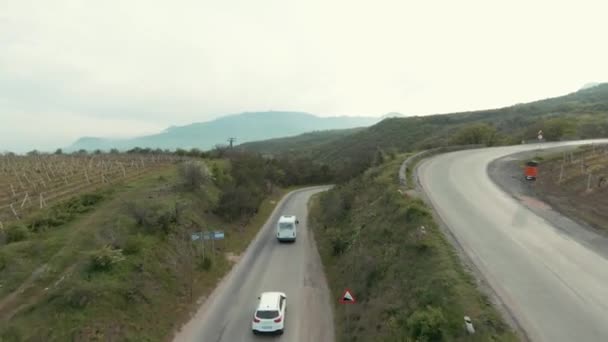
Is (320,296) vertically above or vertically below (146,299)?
below

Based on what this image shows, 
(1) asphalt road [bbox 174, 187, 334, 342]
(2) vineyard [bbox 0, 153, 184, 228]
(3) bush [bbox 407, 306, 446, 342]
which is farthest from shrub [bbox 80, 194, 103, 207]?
(3) bush [bbox 407, 306, 446, 342]

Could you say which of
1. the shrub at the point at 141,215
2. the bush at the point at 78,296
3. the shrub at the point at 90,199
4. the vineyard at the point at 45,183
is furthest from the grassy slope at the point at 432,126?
the bush at the point at 78,296

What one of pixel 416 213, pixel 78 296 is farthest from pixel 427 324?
pixel 78 296

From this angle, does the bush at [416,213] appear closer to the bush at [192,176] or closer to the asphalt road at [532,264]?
the asphalt road at [532,264]

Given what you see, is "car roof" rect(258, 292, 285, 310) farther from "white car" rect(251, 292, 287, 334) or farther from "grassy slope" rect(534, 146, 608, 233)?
"grassy slope" rect(534, 146, 608, 233)

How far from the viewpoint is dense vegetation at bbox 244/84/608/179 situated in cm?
5850

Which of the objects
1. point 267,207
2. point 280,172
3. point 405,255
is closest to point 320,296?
point 405,255

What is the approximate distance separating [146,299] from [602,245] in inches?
851

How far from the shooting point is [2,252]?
1795cm

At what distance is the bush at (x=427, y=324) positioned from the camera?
10438mm

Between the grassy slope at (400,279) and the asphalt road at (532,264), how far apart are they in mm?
1253

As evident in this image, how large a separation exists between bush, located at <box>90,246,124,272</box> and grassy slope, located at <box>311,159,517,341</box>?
11800 mm

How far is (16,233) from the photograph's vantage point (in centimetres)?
2034

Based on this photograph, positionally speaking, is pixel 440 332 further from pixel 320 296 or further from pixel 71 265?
pixel 71 265
